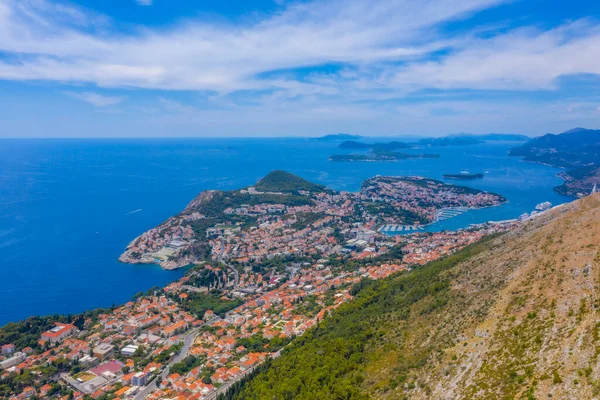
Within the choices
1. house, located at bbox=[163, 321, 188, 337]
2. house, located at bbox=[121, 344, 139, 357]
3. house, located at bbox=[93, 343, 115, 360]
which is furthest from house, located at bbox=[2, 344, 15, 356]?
house, located at bbox=[163, 321, 188, 337]

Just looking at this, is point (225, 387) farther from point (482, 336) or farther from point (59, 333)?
point (59, 333)

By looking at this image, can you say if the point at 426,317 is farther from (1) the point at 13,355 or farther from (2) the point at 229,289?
(1) the point at 13,355

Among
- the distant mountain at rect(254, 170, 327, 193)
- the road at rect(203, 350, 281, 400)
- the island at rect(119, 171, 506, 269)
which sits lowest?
the road at rect(203, 350, 281, 400)

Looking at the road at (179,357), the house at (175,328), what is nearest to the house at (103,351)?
the house at (175,328)

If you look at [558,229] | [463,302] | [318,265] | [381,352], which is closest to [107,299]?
[318,265]

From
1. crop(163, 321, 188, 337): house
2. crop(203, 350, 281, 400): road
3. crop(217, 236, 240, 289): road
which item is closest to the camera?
crop(203, 350, 281, 400): road

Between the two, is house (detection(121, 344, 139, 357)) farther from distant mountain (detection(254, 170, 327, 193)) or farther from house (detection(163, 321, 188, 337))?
distant mountain (detection(254, 170, 327, 193))

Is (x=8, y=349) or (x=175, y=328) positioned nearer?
(x=8, y=349)

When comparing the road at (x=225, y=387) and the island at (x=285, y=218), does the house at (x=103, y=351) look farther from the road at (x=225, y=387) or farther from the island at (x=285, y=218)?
the island at (x=285, y=218)

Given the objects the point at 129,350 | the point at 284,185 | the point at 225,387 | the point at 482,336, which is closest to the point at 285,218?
the point at 284,185
